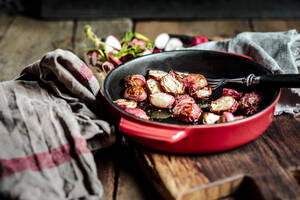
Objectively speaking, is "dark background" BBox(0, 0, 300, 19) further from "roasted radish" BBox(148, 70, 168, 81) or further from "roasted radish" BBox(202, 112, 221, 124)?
"roasted radish" BBox(202, 112, 221, 124)

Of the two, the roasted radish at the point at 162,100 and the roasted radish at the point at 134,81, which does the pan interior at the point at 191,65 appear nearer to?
the roasted radish at the point at 134,81

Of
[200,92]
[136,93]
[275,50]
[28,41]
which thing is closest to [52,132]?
[136,93]

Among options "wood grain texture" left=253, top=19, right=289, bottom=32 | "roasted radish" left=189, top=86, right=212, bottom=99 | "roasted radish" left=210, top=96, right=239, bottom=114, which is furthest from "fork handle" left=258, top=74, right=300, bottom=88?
"wood grain texture" left=253, top=19, right=289, bottom=32

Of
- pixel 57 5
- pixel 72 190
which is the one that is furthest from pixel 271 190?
pixel 57 5

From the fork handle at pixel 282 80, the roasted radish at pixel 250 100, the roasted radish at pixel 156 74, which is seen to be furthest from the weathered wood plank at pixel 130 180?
the fork handle at pixel 282 80

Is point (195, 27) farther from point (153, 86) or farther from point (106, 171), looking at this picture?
point (106, 171)

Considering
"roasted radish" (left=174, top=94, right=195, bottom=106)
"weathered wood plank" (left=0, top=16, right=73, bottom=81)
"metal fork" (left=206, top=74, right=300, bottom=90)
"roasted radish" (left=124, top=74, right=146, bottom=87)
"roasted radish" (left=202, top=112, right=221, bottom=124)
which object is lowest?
"weathered wood plank" (left=0, top=16, right=73, bottom=81)
